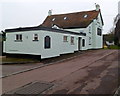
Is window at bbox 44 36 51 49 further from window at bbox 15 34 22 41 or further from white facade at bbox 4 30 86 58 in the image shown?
window at bbox 15 34 22 41

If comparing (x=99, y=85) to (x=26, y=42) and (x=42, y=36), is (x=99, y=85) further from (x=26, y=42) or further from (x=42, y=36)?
(x=26, y=42)

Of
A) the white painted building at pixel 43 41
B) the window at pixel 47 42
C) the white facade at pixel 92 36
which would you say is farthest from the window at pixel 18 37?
the white facade at pixel 92 36

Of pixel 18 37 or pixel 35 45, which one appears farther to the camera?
pixel 18 37

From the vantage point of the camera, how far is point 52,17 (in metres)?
38.7

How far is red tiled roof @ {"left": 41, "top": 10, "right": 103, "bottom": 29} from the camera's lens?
103ft

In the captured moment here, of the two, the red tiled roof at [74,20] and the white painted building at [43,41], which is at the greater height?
the red tiled roof at [74,20]

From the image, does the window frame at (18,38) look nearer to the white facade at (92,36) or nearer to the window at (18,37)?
the window at (18,37)

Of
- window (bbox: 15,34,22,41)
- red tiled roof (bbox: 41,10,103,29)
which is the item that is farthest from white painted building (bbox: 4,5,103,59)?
red tiled roof (bbox: 41,10,103,29)

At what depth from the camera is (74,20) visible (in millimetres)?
33344

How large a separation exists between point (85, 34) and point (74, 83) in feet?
73.9

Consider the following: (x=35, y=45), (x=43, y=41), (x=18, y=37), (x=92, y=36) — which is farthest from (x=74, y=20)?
(x=35, y=45)

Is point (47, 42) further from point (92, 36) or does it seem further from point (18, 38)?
point (92, 36)

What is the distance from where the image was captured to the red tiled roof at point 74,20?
103 ft

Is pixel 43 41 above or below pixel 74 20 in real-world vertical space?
below
